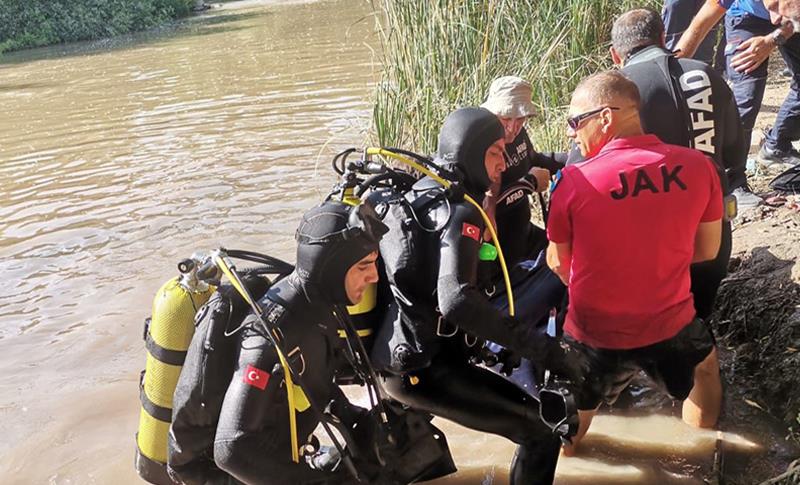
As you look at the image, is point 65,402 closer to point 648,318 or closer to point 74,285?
point 74,285

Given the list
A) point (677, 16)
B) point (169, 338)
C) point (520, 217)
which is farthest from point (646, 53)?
point (677, 16)

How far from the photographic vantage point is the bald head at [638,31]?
3.31 meters

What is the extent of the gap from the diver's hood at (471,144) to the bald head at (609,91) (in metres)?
0.36

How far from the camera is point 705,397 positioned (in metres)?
3.23

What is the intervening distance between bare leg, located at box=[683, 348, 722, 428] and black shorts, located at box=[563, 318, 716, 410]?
34cm

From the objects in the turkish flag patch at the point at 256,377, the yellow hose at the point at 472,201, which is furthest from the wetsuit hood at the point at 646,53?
the turkish flag patch at the point at 256,377

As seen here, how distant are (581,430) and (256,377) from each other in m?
1.58

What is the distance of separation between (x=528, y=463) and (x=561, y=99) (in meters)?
3.59

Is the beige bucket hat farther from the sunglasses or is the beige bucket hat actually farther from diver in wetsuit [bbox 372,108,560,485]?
the sunglasses

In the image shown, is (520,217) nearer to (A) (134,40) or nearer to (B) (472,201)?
(B) (472,201)

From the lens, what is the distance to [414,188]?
110 inches

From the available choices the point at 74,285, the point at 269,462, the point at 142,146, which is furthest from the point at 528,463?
the point at 142,146

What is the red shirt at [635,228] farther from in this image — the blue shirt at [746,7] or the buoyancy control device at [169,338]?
the blue shirt at [746,7]

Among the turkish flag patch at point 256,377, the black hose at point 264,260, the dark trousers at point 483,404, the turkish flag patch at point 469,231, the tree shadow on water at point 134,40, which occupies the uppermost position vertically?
the turkish flag patch at point 469,231
